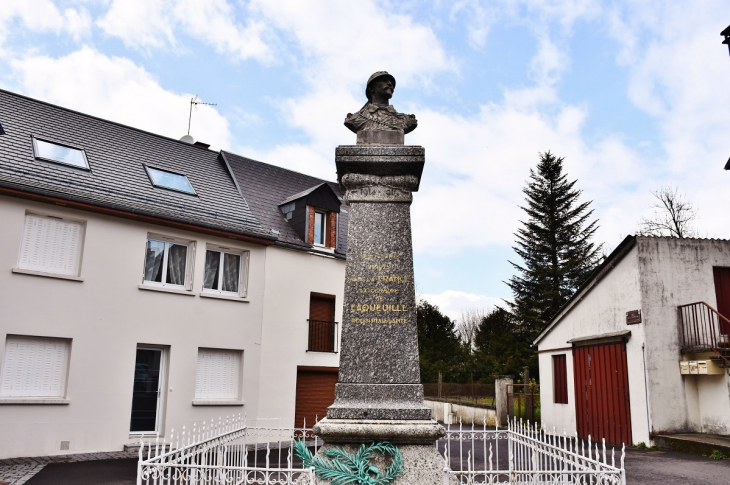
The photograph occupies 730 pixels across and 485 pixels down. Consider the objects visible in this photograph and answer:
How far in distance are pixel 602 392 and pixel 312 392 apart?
7746mm

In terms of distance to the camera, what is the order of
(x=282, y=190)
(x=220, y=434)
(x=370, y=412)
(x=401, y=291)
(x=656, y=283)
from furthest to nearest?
(x=282, y=190), (x=656, y=283), (x=220, y=434), (x=401, y=291), (x=370, y=412)

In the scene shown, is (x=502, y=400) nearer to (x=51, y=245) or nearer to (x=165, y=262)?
(x=165, y=262)

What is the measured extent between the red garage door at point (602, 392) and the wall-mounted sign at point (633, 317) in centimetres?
59

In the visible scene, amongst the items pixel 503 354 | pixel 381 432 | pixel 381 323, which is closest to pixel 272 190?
pixel 381 323

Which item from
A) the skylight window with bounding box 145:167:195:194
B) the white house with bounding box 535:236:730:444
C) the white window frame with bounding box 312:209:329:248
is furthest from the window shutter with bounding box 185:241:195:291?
the white house with bounding box 535:236:730:444

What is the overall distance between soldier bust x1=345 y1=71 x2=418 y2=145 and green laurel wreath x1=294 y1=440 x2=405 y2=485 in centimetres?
314

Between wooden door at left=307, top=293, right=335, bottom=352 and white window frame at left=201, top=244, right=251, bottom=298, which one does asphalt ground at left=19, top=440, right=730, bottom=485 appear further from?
wooden door at left=307, top=293, right=335, bottom=352

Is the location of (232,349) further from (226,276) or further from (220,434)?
(220,434)

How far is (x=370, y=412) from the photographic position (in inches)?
205

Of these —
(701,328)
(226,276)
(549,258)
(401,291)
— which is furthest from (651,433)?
(549,258)

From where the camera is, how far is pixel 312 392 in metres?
16.0

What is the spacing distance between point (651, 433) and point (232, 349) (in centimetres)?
995

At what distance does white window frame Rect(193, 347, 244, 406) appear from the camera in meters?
13.6

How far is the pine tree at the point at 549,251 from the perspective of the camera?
30.6m
